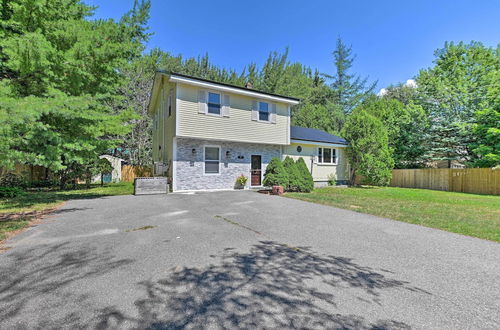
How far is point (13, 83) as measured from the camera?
725cm

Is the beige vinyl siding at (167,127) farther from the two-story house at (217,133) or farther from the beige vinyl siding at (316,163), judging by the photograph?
the beige vinyl siding at (316,163)

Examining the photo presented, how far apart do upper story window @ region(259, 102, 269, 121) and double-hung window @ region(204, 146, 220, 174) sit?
136 inches

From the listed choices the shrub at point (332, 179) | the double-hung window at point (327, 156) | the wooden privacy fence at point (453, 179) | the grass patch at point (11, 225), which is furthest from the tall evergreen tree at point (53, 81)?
the wooden privacy fence at point (453, 179)

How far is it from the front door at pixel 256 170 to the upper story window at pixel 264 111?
2401mm

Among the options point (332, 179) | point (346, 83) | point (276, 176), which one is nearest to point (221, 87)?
point (276, 176)

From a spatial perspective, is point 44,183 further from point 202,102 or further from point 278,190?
point 278,190

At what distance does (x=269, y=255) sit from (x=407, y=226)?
4118 mm

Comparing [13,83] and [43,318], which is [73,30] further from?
[43,318]

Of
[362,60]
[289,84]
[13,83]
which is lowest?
[13,83]

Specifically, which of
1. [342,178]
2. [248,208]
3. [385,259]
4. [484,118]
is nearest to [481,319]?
[385,259]

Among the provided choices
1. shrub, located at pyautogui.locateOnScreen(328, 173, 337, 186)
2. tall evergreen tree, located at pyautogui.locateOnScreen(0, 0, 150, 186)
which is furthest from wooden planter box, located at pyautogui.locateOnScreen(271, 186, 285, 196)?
tall evergreen tree, located at pyautogui.locateOnScreen(0, 0, 150, 186)

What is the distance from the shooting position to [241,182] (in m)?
13.4

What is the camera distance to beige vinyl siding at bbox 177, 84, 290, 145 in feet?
38.2

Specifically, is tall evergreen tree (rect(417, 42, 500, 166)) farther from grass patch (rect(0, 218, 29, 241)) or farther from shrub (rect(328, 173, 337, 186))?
grass patch (rect(0, 218, 29, 241))
